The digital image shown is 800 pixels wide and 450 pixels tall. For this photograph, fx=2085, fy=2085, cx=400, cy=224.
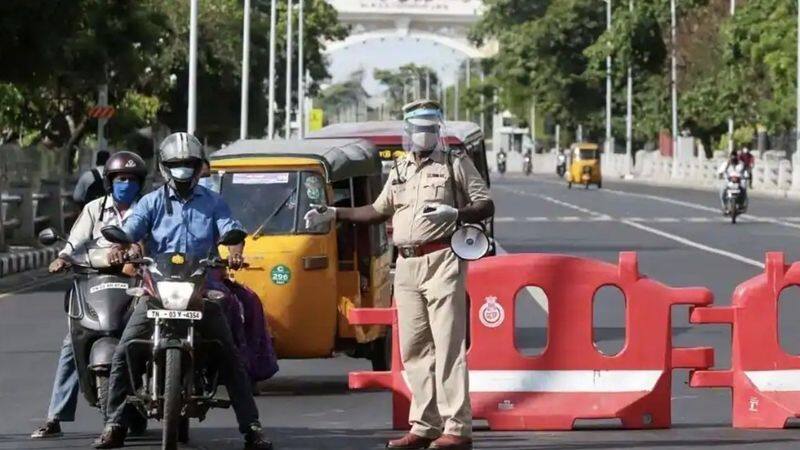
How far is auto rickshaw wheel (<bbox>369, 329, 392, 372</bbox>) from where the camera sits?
14.7m

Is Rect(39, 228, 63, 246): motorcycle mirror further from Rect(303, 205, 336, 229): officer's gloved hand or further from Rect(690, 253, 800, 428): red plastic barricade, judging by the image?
Rect(690, 253, 800, 428): red plastic barricade

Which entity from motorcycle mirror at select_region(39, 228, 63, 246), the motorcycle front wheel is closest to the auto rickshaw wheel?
motorcycle mirror at select_region(39, 228, 63, 246)

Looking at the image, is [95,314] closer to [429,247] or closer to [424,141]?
[429,247]

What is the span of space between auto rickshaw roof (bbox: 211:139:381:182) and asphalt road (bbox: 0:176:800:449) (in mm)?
1535

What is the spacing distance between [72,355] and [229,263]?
5.16 ft

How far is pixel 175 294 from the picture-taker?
9930 mm

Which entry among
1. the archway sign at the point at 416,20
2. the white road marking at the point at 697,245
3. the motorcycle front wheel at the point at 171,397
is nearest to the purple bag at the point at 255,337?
the motorcycle front wheel at the point at 171,397

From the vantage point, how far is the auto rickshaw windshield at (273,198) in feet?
46.8

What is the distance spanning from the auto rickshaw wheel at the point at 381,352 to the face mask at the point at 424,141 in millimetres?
4283

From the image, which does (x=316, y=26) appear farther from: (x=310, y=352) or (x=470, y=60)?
(x=470, y=60)

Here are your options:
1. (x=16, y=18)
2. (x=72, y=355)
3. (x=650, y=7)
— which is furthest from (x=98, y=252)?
(x=650, y=7)

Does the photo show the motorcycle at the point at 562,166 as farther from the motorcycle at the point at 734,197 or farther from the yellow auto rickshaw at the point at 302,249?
the yellow auto rickshaw at the point at 302,249

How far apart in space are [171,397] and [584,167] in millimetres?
71706

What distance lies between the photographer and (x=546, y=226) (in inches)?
1626
